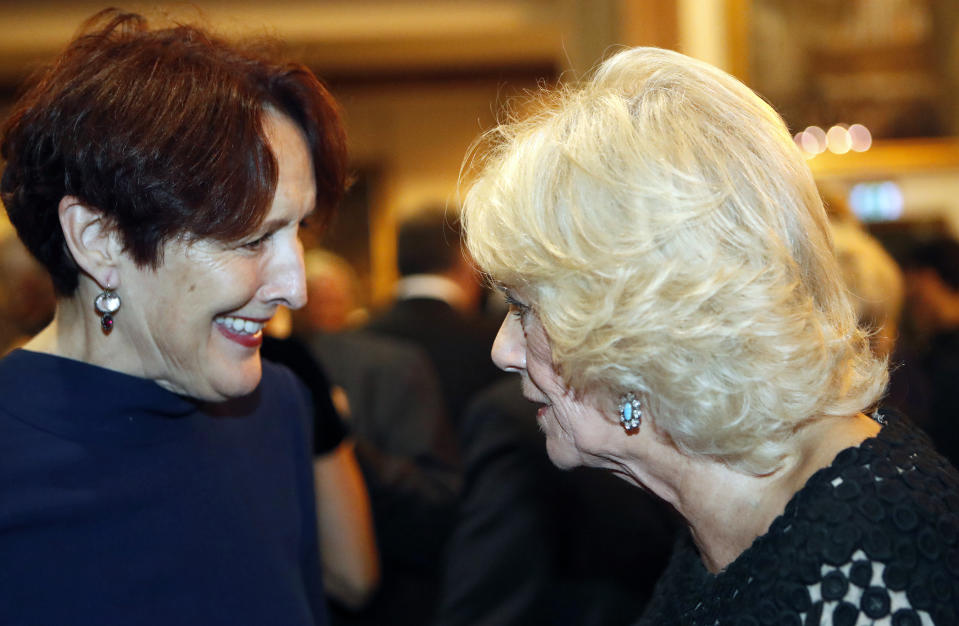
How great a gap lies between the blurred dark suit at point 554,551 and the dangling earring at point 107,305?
102cm

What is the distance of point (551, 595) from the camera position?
2018mm

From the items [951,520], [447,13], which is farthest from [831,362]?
[447,13]

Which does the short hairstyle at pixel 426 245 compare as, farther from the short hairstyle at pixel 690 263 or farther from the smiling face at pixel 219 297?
the short hairstyle at pixel 690 263

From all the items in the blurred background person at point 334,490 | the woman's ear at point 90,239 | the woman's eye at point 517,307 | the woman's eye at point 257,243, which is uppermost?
the woman's ear at point 90,239

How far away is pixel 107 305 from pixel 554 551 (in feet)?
3.77

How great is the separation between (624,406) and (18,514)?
2.76 ft

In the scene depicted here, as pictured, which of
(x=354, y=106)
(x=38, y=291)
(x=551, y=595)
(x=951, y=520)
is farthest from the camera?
(x=354, y=106)

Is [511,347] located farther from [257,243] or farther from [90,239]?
[90,239]

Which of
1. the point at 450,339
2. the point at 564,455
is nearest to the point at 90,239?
the point at 564,455

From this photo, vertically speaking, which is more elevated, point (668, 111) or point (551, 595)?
point (668, 111)

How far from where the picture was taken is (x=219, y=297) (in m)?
1.33

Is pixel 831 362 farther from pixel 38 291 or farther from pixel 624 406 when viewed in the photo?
pixel 38 291

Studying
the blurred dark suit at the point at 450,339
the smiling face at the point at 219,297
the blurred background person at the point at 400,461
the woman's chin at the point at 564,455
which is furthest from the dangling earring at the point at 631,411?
the blurred dark suit at the point at 450,339

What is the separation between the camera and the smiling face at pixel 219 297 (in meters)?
1.31
